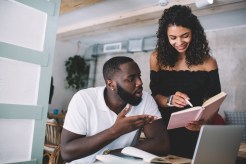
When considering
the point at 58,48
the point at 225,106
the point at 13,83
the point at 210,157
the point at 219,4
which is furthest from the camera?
the point at 58,48

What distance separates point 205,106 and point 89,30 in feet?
15.9

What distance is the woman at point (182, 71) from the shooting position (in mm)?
1769

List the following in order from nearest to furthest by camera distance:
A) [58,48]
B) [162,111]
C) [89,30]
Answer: [162,111]
[89,30]
[58,48]

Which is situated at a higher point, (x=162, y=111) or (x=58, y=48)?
(x=58, y=48)

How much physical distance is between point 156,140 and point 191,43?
32.2 inches

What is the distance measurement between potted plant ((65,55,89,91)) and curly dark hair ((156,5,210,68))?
559cm

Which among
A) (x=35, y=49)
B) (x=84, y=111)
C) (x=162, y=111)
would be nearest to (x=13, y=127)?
(x=35, y=49)

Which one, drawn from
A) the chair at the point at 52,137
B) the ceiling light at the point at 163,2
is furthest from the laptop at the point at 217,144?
the ceiling light at the point at 163,2

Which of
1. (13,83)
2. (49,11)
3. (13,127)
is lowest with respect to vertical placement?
(13,127)

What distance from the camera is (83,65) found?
7539mm

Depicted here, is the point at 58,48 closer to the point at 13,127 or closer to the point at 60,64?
the point at 60,64

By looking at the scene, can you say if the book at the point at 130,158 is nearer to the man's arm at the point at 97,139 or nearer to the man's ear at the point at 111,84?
the man's arm at the point at 97,139

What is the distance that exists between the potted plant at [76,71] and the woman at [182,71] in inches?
221

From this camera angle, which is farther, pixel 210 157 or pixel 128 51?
pixel 128 51
